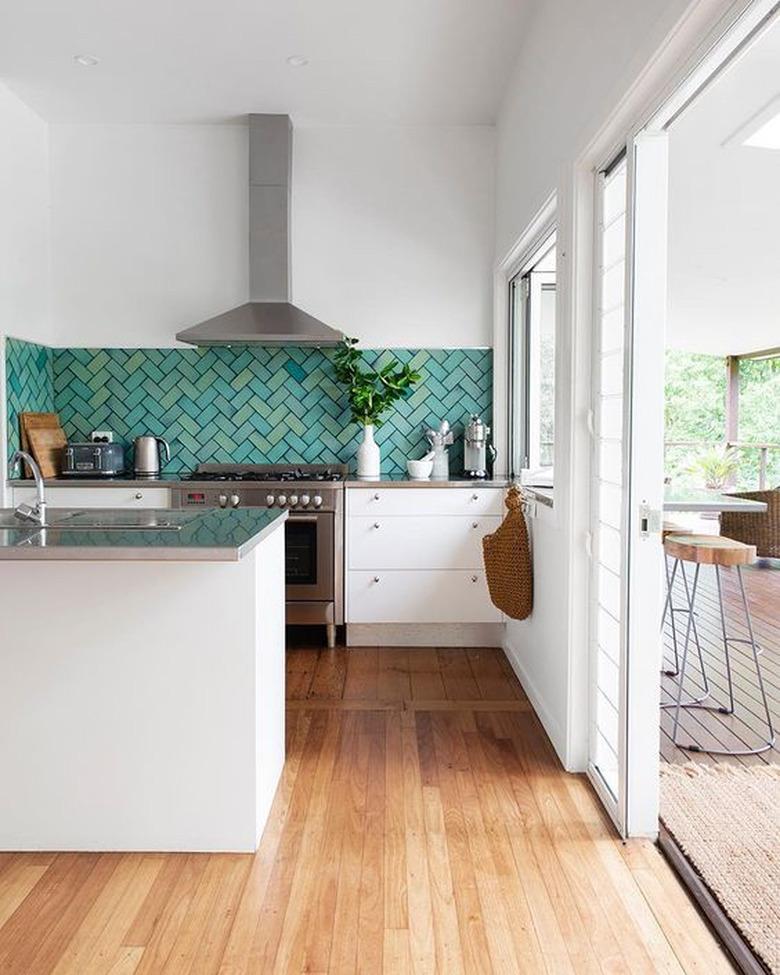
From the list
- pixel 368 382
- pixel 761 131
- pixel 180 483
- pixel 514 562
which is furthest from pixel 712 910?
pixel 761 131

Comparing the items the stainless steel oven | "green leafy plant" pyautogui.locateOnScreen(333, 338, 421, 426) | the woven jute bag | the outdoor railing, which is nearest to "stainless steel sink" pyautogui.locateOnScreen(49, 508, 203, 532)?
the woven jute bag

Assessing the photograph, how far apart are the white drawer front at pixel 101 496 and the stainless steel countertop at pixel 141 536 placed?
1.65 metres

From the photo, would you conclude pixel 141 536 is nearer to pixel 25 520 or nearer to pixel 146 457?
pixel 25 520

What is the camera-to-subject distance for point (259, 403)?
4961 mm

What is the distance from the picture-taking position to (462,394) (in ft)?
16.3

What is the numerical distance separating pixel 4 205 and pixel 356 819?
3486 millimetres

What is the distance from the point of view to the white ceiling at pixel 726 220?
356 cm

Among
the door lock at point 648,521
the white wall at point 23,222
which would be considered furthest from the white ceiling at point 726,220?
the white wall at point 23,222

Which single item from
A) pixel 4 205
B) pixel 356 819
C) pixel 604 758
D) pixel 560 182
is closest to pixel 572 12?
pixel 560 182

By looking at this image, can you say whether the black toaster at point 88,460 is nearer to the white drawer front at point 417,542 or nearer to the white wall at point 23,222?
the white wall at point 23,222

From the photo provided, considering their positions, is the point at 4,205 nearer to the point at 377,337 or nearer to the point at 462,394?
the point at 377,337

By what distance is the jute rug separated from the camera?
6.36ft

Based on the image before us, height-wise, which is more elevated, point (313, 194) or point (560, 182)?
point (313, 194)

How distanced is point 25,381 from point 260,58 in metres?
2.06
